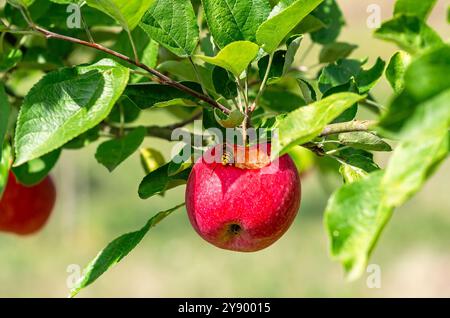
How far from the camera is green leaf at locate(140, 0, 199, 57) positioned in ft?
2.83

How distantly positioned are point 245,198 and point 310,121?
205mm

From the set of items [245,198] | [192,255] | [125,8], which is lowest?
[192,255]

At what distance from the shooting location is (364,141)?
866 millimetres

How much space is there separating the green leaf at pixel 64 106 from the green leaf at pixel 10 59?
0.62 ft

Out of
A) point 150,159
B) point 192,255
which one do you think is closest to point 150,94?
point 150,159

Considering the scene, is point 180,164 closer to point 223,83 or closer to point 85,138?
point 223,83

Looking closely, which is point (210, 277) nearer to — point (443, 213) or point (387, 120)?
point (443, 213)

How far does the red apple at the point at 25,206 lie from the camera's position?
1402 millimetres

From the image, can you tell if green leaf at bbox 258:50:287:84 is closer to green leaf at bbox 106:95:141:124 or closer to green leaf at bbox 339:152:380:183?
green leaf at bbox 339:152:380:183

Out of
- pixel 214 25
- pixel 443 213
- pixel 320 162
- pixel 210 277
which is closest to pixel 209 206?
pixel 214 25

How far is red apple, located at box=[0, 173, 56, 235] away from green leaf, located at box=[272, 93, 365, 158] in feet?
2.77

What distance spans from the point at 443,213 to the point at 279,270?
124 centimetres

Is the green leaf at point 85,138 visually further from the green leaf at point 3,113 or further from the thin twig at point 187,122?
the green leaf at point 3,113

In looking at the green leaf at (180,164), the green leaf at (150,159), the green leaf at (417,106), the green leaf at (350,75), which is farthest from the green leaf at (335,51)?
the green leaf at (417,106)
